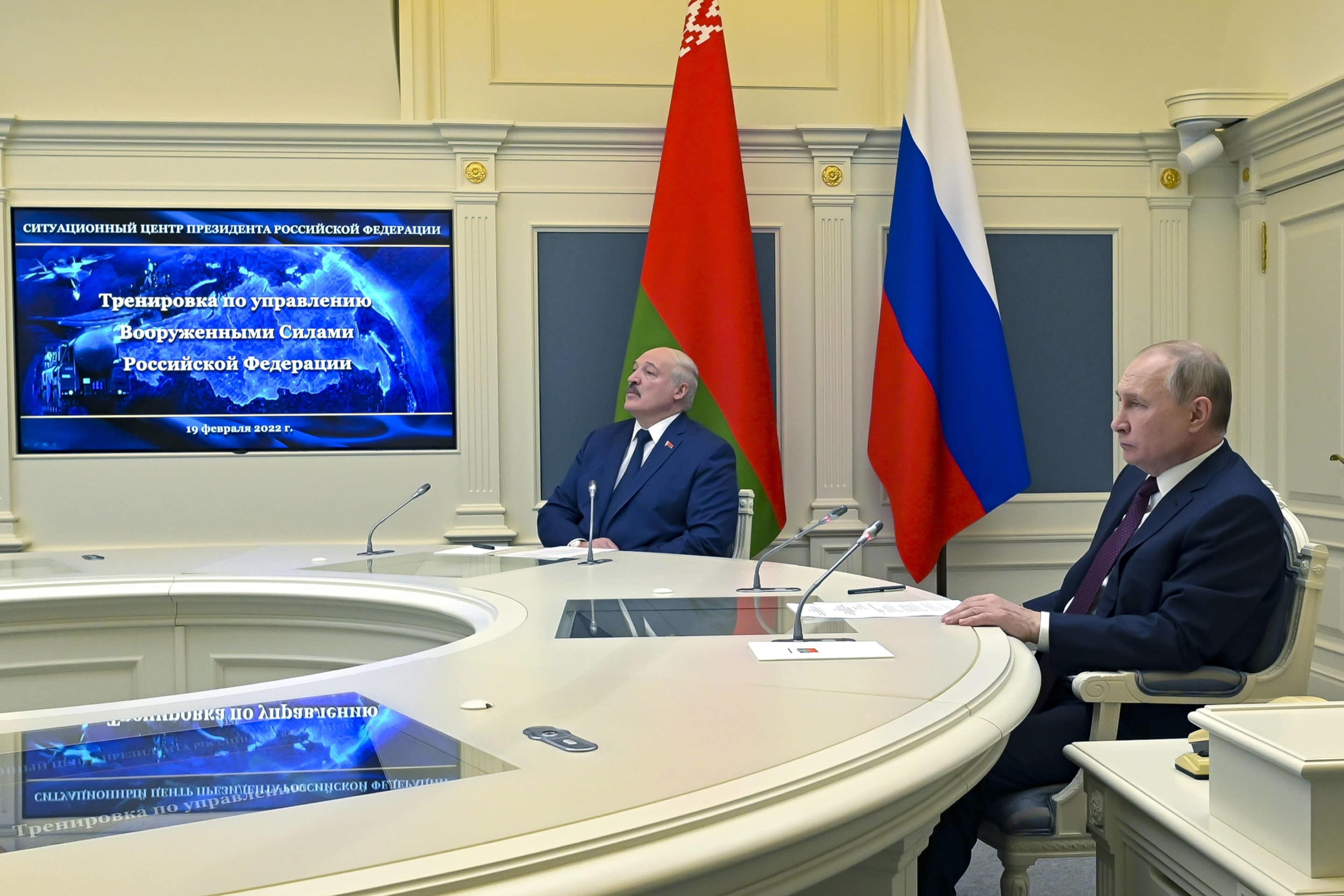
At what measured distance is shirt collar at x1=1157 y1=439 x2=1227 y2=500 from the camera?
2.38 metres

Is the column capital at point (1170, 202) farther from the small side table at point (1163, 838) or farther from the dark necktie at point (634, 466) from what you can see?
the small side table at point (1163, 838)

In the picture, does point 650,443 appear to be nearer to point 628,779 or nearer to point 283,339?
point 283,339

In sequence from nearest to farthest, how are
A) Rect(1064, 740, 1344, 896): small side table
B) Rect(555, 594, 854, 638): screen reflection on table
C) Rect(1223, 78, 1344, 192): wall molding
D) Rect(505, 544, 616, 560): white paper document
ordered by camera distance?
Rect(1064, 740, 1344, 896): small side table → Rect(555, 594, 854, 638): screen reflection on table → Rect(505, 544, 616, 560): white paper document → Rect(1223, 78, 1344, 192): wall molding

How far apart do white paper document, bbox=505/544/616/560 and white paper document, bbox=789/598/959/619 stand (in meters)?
1.08

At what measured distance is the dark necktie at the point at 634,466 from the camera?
12.9 ft

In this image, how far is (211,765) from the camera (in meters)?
1.21

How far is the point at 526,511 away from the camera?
4.70 metres

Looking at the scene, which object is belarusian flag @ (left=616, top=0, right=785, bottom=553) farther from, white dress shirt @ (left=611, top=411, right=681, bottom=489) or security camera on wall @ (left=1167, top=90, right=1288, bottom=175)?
security camera on wall @ (left=1167, top=90, right=1288, bottom=175)

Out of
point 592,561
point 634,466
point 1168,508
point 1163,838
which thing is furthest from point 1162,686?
point 634,466

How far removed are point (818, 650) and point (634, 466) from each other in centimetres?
215

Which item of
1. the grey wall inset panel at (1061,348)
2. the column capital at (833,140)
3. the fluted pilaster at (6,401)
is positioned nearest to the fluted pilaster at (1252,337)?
the grey wall inset panel at (1061,348)

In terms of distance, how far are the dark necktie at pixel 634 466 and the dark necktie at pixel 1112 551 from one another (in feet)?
5.76

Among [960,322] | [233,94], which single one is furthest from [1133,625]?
[233,94]

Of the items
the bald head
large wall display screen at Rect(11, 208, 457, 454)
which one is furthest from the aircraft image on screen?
the bald head
